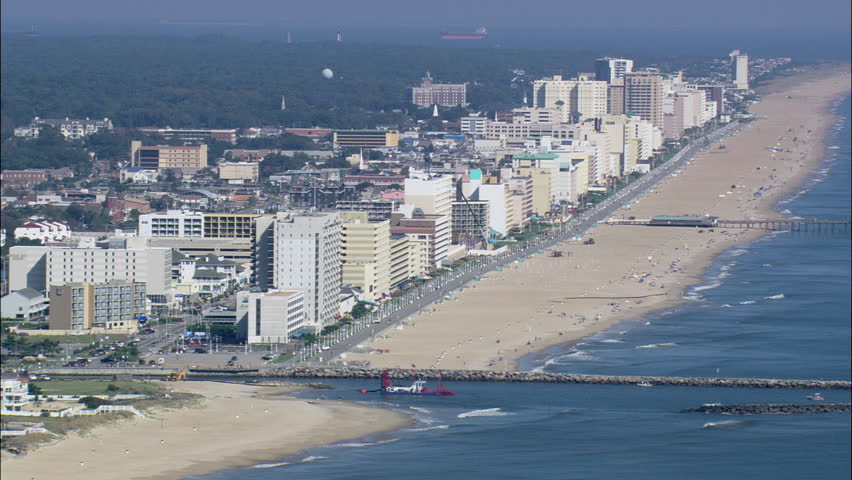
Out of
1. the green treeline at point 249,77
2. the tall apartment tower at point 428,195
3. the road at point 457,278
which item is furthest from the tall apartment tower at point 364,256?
the green treeline at point 249,77

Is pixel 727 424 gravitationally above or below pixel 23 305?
below

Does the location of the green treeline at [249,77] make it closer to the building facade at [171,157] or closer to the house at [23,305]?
the building facade at [171,157]

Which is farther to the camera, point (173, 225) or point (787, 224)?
point (787, 224)

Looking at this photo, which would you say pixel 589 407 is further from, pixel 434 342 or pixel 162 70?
pixel 162 70

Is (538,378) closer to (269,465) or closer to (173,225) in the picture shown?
(269,465)

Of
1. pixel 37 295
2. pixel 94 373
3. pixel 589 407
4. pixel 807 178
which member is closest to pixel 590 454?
pixel 589 407

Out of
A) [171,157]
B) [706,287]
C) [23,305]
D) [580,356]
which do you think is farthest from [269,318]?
[171,157]
